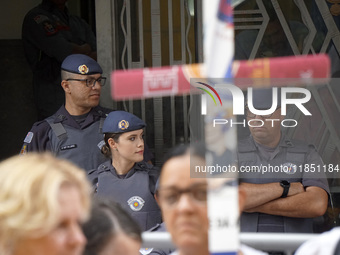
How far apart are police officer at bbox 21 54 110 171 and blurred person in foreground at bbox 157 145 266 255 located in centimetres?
263

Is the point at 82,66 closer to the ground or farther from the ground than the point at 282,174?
farther from the ground

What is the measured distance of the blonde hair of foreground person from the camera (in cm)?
165

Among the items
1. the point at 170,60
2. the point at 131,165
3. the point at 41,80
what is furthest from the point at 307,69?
the point at 41,80

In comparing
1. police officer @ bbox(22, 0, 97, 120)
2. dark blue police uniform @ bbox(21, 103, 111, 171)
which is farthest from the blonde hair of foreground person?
police officer @ bbox(22, 0, 97, 120)

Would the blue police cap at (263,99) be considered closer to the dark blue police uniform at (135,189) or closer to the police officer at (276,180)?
the police officer at (276,180)

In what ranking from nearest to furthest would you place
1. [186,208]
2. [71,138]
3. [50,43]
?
[186,208]
[71,138]
[50,43]

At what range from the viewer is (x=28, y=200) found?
5.42ft

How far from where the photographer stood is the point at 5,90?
6898 millimetres

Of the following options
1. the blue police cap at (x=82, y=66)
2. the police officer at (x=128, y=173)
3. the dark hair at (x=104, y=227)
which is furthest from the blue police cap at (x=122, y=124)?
the dark hair at (x=104, y=227)

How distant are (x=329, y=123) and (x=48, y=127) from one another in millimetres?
1818

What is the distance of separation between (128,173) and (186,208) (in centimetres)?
238

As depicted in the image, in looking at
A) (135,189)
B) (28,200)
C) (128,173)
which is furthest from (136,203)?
(28,200)

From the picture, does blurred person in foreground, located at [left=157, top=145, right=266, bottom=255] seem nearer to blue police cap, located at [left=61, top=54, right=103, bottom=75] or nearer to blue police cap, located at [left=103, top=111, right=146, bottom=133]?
blue police cap, located at [left=103, top=111, right=146, bottom=133]

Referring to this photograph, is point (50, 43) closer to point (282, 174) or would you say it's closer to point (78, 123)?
point (78, 123)
